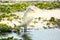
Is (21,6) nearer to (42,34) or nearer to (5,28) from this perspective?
(5,28)

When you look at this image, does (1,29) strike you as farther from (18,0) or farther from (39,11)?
(18,0)

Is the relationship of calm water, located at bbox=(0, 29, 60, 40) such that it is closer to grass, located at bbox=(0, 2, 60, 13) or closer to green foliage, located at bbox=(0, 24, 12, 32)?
green foliage, located at bbox=(0, 24, 12, 32)

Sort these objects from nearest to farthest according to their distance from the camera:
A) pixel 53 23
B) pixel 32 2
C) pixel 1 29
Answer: pixel 1 29
pixel 53 23
pixel 32 2

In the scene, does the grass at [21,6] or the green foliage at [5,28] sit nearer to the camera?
the green foliage at [5,28]

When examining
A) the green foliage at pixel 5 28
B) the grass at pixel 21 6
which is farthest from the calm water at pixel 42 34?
the grass at pixel 21 6

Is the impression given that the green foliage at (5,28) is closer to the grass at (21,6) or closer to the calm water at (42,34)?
the calm water at (42,34)

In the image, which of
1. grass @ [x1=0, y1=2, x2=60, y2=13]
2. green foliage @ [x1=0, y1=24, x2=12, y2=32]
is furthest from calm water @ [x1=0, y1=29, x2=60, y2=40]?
grass @ [x1=0, y1=2, x2=60, y2=13]

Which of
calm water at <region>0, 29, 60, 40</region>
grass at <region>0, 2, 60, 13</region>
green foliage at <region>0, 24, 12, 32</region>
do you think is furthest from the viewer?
grass at <region>0, 2, 60, 13</region>

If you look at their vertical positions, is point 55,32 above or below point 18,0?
below

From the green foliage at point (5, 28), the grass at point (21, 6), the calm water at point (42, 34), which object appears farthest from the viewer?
the grass at point (21, 6)

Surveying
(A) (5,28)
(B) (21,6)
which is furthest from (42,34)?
(B) (21,6)

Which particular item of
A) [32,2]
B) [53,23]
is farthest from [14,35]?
[32,2]
